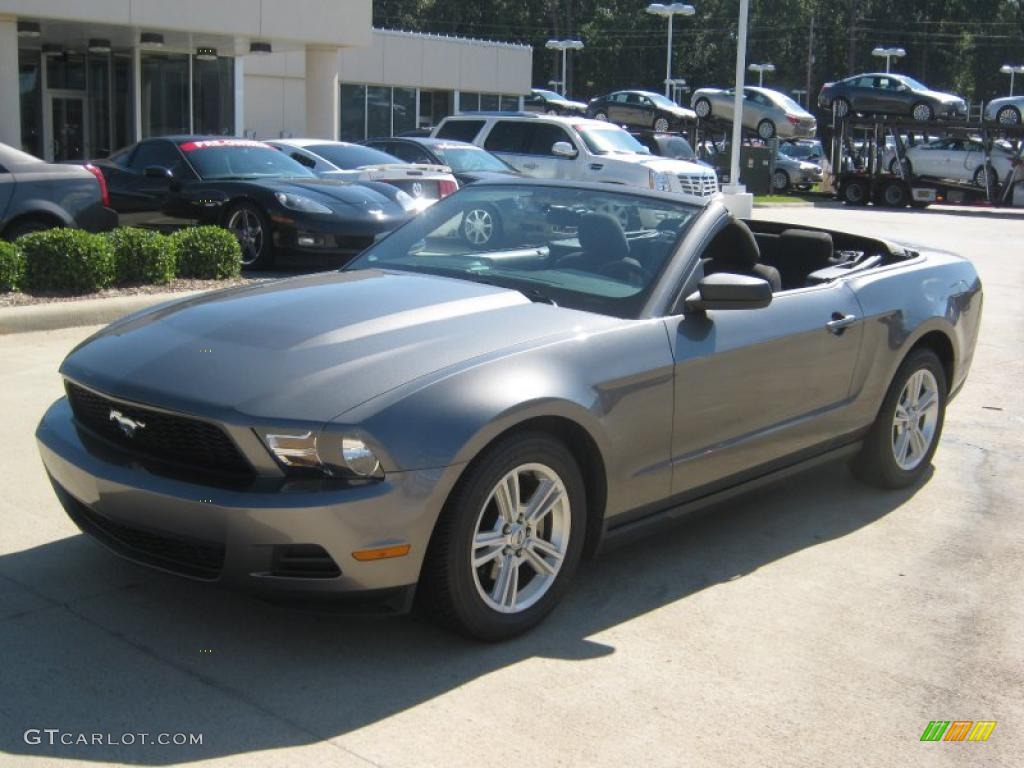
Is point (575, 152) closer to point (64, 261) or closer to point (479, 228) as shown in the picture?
point (64, 261)

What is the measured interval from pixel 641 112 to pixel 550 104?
3838 mm

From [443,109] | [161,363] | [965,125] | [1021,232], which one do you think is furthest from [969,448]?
[443,109]

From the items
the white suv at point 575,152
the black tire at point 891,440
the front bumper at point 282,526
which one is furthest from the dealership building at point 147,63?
the front bumper at point 282,526

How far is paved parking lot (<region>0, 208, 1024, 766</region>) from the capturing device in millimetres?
3557

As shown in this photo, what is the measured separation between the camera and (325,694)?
12.4 feet

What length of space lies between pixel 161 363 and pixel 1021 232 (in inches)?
1039

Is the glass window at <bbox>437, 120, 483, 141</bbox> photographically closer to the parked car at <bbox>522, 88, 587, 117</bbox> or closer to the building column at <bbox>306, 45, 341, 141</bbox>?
the building column at <bbox>306, 45, 341, 141</bbox>

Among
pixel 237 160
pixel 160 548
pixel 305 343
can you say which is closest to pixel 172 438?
pixel 160 548

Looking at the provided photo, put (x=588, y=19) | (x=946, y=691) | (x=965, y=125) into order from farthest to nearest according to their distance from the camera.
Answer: (x=588, y=19)
(x=965, y=125)
(x=946, y=691)

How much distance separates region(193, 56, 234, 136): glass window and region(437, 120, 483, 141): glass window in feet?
20.8

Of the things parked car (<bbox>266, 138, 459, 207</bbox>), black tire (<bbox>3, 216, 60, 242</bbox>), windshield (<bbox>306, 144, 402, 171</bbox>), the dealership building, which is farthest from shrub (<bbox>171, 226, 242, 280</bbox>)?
the dealership building

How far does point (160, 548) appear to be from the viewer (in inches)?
155

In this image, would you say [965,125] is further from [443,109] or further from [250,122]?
[250,122]

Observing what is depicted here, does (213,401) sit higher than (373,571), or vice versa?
(213,401)
